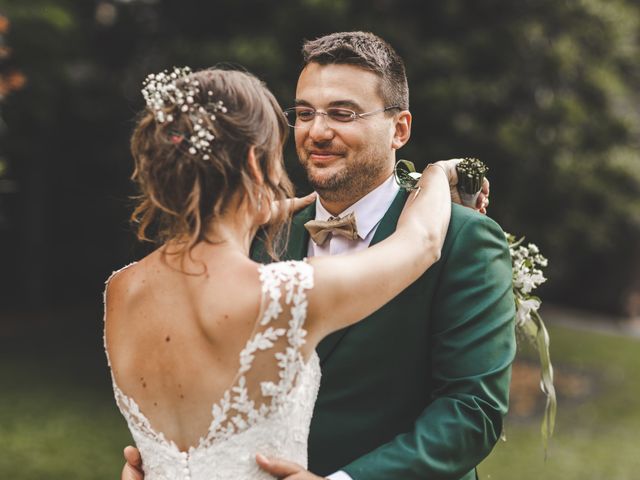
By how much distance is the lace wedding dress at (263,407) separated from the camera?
2043mm

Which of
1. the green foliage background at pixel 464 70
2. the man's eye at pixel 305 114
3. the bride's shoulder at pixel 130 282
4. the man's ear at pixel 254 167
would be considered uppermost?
the man's ear at pixel 254 167

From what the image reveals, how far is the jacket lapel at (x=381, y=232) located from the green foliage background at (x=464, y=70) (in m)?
4.27

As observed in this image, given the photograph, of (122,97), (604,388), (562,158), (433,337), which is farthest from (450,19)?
(433,337)

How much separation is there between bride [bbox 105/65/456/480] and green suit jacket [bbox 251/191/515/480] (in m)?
0.28

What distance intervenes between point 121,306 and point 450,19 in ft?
24.1

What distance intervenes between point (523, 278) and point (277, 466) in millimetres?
1273

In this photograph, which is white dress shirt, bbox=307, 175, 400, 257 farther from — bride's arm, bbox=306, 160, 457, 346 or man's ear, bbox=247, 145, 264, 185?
man's ear, bbox=247, 145, 264, 185

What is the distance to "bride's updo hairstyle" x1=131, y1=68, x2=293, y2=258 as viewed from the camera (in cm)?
208

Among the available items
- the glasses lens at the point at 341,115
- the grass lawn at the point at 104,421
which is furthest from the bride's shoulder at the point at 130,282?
the grass lawn at the point at 104,421

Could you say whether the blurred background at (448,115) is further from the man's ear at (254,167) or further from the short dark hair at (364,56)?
the man's ear at (254,167)

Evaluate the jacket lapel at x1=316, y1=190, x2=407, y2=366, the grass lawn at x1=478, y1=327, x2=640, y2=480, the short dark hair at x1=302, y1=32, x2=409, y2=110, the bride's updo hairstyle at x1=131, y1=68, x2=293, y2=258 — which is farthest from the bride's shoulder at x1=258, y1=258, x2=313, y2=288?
the grass lawn at x1=478, y1=327, x2=640, y2=480

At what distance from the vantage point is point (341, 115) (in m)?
2.80

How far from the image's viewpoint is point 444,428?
233 cm

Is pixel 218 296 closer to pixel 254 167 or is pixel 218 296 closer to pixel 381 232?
pixel 254 167
